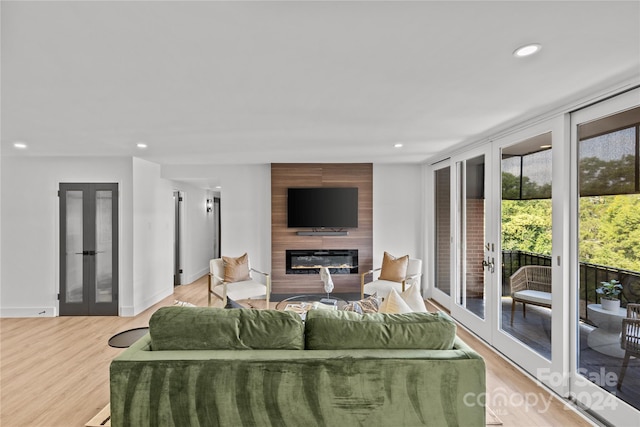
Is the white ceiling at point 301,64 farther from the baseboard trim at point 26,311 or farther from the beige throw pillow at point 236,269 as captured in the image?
the baseboard trim at point 26,311

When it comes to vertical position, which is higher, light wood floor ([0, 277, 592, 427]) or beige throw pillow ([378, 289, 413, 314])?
beige throw pillow ([378, 289, 413, 314])

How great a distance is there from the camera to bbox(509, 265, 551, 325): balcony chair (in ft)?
9.92

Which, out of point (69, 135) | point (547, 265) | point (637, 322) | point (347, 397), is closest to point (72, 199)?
point (69, 135)

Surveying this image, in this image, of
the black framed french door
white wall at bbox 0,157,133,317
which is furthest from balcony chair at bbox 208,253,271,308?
the black framed french door

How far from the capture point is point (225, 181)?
5957mm

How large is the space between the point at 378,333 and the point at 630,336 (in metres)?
1.85

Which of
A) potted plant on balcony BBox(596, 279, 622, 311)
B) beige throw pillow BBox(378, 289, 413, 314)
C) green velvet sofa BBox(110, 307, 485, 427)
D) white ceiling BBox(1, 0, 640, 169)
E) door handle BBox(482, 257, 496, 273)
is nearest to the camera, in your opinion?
white ceiling BBox(1, 0, 640, 169)

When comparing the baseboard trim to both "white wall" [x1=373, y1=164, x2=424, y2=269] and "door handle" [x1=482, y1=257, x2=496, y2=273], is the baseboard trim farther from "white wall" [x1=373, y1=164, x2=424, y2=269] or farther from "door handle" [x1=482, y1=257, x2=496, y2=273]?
"door handle" [x1=482, y1=257, x2=496, y2=273]

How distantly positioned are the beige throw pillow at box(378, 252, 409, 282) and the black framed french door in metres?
4.20

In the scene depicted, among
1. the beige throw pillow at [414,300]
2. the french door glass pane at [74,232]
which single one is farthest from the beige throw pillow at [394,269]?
the french door glass pane at [74,232]

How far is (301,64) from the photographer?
194 cm

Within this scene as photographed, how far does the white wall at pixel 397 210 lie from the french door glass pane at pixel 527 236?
7.98 feet

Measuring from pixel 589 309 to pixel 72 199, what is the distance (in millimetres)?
6448

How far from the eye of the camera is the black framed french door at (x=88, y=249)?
5.02 meters
